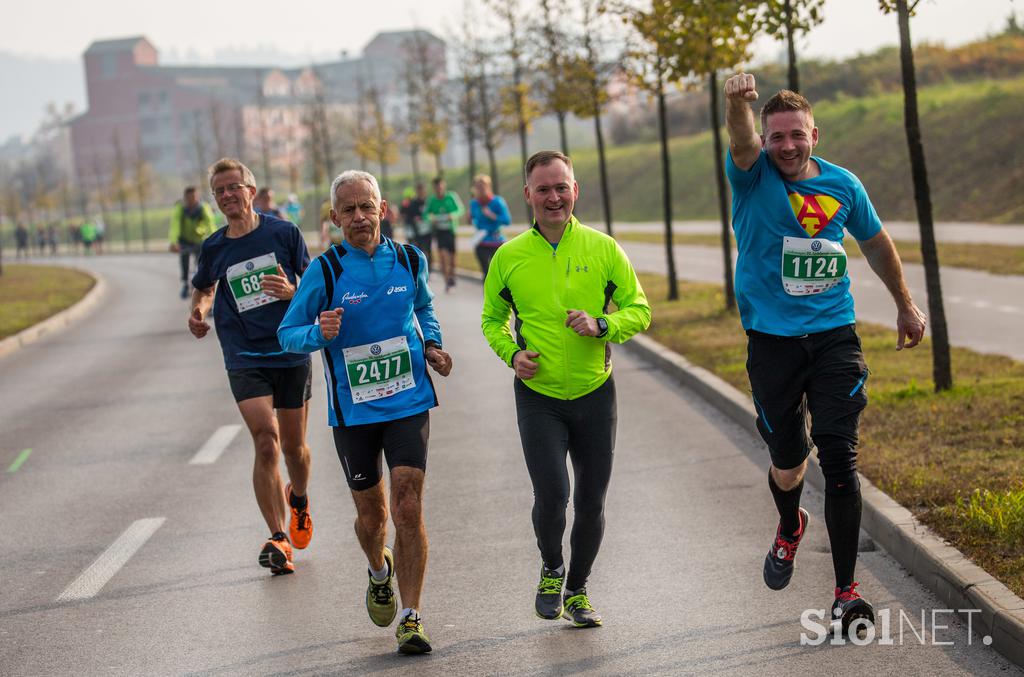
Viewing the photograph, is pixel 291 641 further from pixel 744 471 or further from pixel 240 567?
pixel 744 471

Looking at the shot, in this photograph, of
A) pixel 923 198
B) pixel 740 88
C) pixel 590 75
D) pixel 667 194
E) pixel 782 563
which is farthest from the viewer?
pixel 590 75

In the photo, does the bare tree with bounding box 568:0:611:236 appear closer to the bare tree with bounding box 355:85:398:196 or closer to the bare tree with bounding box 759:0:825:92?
the bare tree with bounding box 759:0:825:92

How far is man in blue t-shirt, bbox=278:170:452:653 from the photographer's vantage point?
562 centimetres

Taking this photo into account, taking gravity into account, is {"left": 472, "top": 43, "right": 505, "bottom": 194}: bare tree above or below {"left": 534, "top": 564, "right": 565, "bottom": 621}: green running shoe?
above

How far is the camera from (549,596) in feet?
18.6

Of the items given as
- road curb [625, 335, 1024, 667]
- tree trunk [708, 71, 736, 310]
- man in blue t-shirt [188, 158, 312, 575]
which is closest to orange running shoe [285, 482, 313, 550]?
man in blue t-shirt [188, 158, 312, 575]

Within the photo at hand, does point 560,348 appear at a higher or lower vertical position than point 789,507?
higher

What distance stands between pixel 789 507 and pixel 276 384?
2683mm

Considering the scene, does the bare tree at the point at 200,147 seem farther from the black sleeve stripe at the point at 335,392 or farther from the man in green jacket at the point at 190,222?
the black sleeve stripe at the point at 335,392

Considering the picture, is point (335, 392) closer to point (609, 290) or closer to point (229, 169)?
point (609, 290)

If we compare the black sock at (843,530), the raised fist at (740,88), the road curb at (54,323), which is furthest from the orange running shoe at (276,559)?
the road curb at (54,323)

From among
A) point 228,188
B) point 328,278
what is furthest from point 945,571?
point 228,188

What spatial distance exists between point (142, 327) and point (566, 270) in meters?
19.3

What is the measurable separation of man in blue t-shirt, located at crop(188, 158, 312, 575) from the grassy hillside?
101ft
